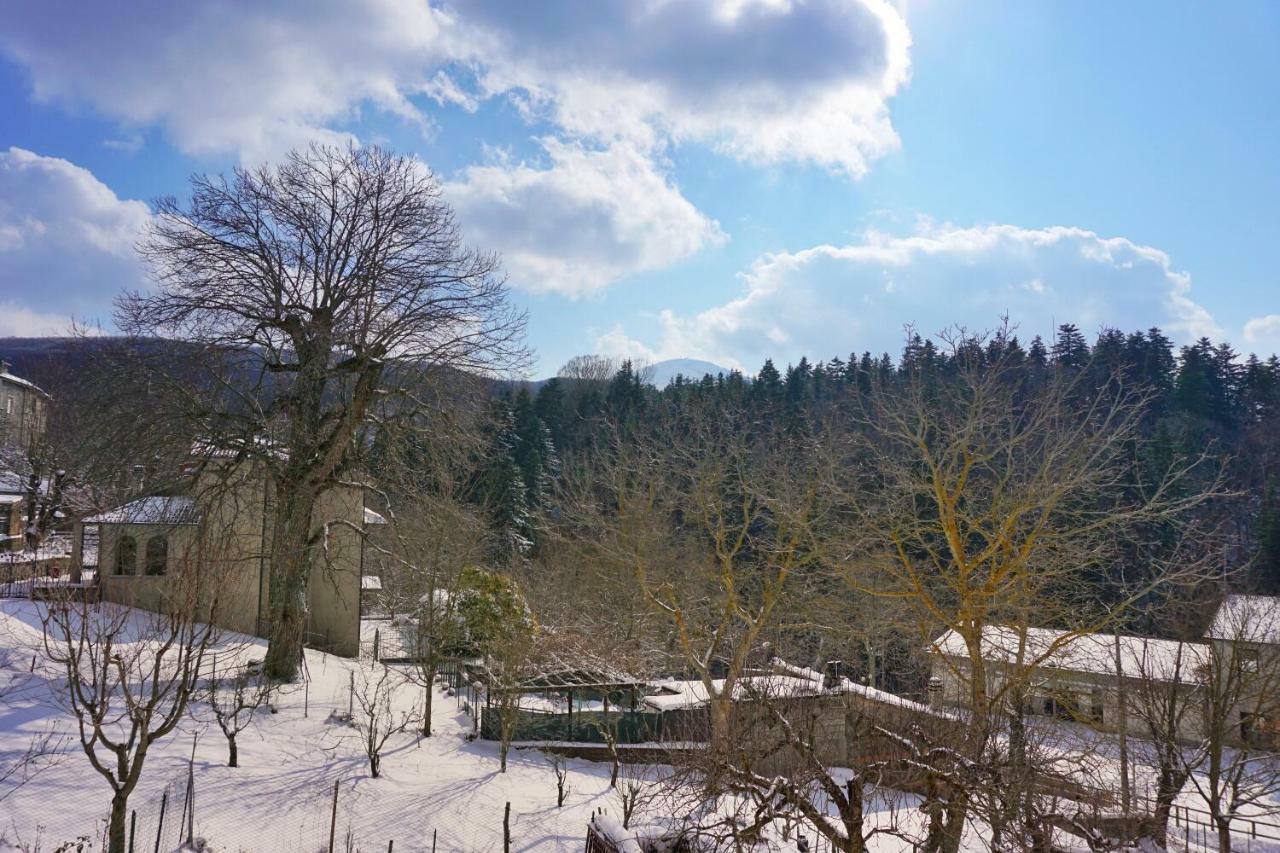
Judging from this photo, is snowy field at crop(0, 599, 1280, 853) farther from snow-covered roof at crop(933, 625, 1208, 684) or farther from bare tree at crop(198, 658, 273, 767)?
snow-covered roof at crop(933, 625, 1208, 684)

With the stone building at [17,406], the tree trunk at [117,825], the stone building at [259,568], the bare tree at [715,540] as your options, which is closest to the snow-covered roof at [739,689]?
the bare tree at [715,540]

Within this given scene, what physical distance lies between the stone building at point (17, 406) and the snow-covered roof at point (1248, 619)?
57426 mm

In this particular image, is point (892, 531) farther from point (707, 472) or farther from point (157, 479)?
point (157, 479)

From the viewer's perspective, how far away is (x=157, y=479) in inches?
640

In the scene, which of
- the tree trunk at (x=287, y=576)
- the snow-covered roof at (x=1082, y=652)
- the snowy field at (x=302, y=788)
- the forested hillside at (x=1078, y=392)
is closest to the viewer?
the snowy field at (x=302, y=788)

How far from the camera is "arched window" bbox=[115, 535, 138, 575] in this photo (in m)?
24.1

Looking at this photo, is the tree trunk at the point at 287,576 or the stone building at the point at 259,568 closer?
the tree trunk at the point at 287,576

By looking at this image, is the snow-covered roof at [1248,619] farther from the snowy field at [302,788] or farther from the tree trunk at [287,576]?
the tree trunk at [287,576]

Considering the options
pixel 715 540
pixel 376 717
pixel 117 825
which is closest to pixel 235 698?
pixel 376 717

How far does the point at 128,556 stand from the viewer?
83.0 ft

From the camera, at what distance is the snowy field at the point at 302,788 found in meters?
10.2

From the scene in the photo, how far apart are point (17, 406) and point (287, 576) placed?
53022 mm

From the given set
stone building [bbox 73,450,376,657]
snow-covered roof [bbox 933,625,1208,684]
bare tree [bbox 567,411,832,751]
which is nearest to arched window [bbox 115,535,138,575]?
stone building [bbox 73,450,376,657]

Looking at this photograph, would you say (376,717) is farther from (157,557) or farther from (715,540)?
(157,557)
